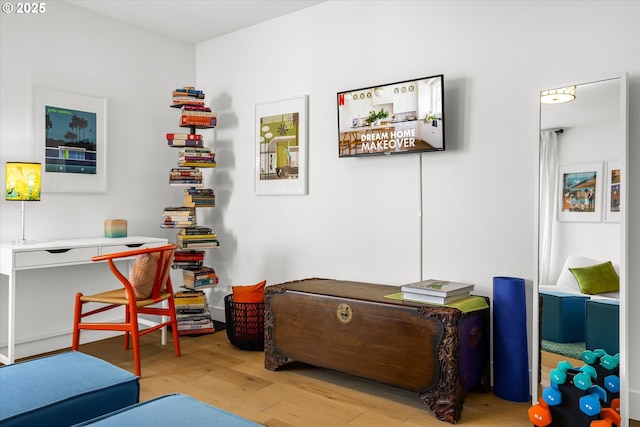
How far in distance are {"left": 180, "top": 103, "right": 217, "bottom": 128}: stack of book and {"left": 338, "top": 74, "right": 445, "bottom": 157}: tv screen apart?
49.6 inches

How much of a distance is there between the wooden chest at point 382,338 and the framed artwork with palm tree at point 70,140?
1762mm

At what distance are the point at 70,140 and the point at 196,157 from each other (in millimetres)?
926

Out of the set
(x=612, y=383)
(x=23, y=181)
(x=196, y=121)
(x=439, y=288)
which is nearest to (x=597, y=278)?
(x=612, y=383)

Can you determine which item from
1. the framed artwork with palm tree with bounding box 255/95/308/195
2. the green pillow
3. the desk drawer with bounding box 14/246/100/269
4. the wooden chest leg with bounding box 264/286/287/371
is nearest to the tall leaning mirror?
the green pillow

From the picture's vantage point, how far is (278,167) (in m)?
3.95

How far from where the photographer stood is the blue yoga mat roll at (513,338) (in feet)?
8.75

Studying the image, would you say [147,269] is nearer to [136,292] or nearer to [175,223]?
[136,292]

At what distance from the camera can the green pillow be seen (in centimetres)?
240

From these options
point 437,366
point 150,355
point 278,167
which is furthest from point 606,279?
point 150,355

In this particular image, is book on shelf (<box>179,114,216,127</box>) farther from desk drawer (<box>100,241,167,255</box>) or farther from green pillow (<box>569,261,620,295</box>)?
green pillow (<box>569,261,620,295</box>)

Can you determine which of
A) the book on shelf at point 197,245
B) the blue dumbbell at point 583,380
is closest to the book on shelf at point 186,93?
the book on shelf at point 197,245

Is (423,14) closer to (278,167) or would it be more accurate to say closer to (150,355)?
(278,167)

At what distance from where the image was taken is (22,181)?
322 cm
